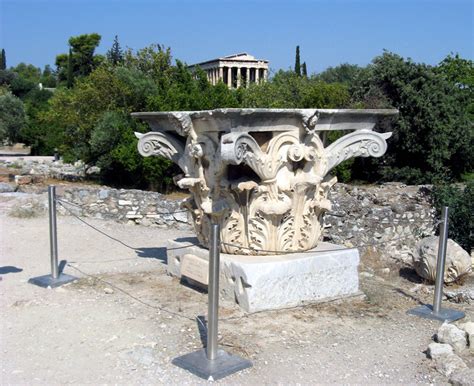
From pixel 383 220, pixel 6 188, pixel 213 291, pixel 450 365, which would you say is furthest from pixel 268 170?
pixel 6 188

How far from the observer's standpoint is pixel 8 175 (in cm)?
1572

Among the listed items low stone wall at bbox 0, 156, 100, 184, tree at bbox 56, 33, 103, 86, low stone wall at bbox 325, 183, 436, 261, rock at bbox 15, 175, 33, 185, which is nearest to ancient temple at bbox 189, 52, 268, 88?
tree at bbox 56, 33, 103, 86

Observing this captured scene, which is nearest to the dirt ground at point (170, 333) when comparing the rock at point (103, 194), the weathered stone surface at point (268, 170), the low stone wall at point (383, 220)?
the weathered stone surface at point (268, 170)

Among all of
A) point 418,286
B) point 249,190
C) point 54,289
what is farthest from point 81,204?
point 418,286

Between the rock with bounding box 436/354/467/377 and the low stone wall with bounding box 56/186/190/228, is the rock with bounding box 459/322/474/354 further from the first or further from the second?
the low stone wall with bounding box 56/186/190/228

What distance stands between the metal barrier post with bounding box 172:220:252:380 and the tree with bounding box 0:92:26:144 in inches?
1126

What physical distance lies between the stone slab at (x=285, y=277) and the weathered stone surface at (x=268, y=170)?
0.66 ft

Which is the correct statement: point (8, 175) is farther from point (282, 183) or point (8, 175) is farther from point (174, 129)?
point (282, 183)

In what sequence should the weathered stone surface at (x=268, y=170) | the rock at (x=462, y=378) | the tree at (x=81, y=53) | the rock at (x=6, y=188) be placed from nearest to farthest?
1. the rock at (x=462, y=378)
2. the weathered stone surface at (x=268, y=170)
3. the rock at (x=6, y=188)
4. the tree at (x=81, y=53)

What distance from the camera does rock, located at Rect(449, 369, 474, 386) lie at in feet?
12.6

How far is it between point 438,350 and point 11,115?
103ft

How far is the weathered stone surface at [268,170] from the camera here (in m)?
5.56

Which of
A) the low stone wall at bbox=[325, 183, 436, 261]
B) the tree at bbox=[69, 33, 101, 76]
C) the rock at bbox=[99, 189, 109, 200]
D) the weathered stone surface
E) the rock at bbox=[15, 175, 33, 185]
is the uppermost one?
the tree at bbox=[69, 33, 101, 76]

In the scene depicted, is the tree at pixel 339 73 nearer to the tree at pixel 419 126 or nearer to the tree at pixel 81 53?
the tree at pixel 81 53
